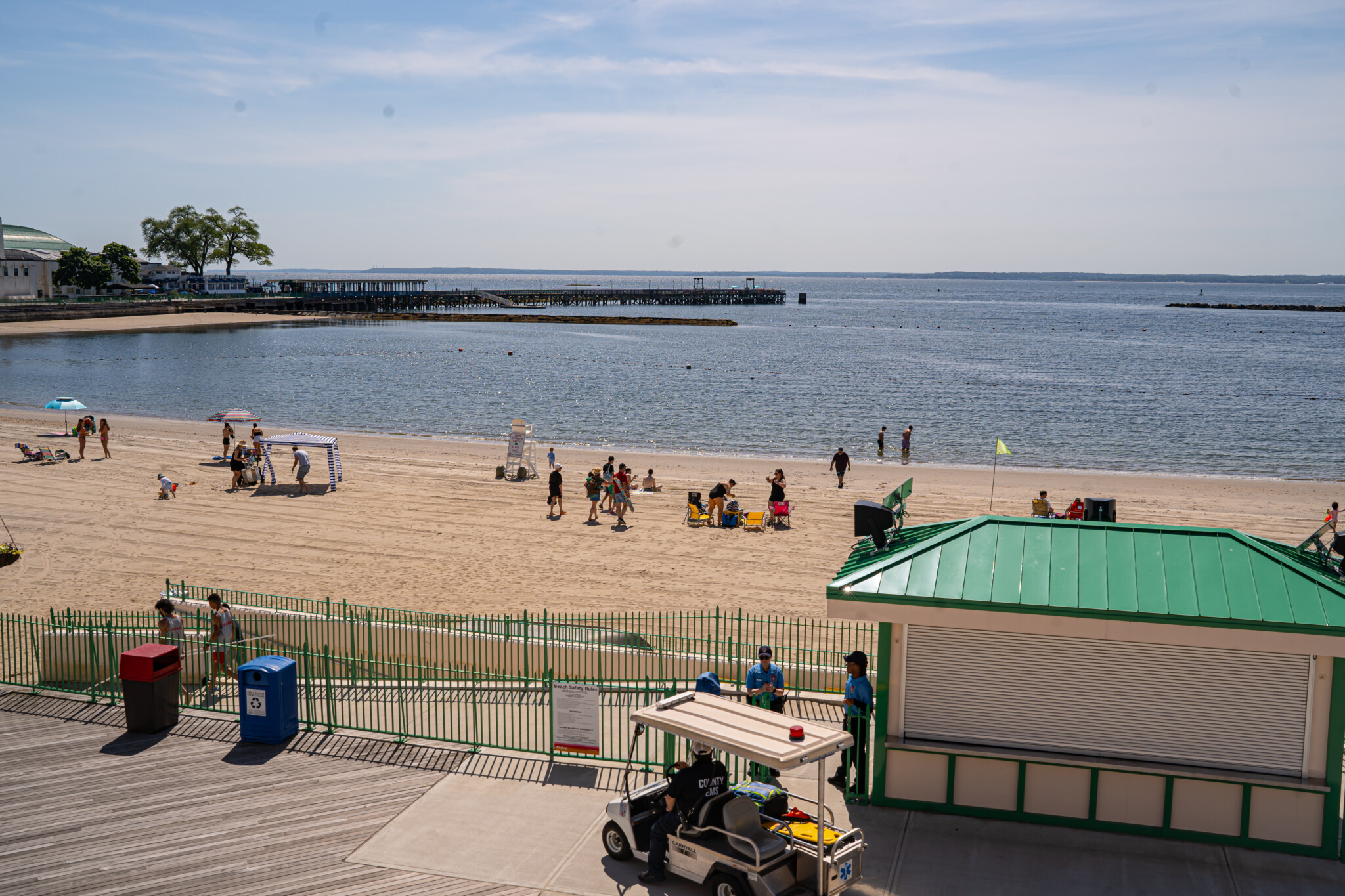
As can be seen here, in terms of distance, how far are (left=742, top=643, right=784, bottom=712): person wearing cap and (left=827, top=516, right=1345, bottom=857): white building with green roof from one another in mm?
1451

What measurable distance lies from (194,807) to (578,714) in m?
3.64

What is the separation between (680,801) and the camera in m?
8.03

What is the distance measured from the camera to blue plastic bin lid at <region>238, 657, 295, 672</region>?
10.7 m

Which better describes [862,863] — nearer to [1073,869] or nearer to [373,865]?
[1073,869]

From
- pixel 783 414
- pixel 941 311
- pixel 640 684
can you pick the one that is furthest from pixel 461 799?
pixel 941 311

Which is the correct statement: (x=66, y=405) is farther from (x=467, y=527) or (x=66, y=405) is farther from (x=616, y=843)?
(x=616, y=843)

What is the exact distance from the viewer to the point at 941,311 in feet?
651

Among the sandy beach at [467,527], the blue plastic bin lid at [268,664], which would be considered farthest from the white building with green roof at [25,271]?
the blue plastic bin lid at [268,664]

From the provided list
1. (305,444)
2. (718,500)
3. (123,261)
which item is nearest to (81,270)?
(123,261)

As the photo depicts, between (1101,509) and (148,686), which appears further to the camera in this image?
(1101,509)

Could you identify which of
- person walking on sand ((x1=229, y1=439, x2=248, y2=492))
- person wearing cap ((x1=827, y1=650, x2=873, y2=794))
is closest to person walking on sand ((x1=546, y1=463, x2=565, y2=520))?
person walking on sand ((x1=229, y1=439, x2=248, y2=492))

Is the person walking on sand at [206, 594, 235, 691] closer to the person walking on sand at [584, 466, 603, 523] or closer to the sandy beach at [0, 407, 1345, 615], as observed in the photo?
the sandy beach at [0, 407, 1345, 615]

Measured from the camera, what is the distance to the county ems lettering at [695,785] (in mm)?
8000

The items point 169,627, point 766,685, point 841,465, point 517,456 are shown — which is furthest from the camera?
point 841,465
